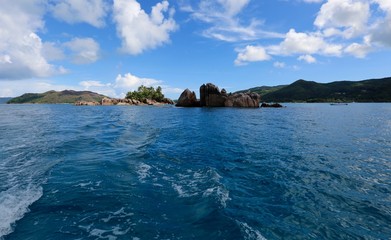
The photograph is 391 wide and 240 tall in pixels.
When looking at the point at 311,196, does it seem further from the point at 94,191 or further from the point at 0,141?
the point at 0,141

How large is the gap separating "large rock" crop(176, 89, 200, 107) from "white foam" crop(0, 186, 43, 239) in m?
99.3

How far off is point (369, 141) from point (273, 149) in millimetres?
12114

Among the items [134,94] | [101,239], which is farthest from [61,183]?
[134,94]

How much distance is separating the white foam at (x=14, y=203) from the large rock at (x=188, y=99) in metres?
99.3

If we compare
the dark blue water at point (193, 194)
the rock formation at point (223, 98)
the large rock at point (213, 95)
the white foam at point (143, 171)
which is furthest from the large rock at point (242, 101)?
the white foam at point (143, 171)

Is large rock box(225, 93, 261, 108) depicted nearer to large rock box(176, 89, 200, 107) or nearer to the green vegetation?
large rock box(176, 89, 200, 107)

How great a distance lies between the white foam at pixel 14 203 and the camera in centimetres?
746

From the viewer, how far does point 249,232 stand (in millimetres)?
7090

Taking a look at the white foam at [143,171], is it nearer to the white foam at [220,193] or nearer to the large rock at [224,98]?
the white foam at [220,193]

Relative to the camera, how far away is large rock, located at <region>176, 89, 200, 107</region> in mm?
108938

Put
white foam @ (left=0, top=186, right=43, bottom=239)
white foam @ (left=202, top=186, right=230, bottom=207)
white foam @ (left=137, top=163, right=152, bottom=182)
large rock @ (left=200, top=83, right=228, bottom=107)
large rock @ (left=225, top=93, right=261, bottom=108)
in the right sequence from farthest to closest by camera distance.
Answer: large rock @ (left=200, top=83, right=228, bottom=107)
large rock @ (left=225, top=93, right=261, bottom=108)
white foam @ (left=137, top=163, right=152, bottom=182)
white foam @ (left=202, top=186, right=230, bottom=207)
white foam @ (left=0, top=186, right=43, bottom=239)

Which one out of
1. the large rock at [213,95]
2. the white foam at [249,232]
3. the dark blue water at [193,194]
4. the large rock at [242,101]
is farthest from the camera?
the large rock at [213,95]

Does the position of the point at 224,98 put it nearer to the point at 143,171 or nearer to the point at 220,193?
the point at 143,171

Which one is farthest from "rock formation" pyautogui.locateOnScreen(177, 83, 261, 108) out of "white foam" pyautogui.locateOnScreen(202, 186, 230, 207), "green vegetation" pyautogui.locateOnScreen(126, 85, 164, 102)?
"white foam" pyautogui.locateOnScreen(202, 186, 230, 207)
